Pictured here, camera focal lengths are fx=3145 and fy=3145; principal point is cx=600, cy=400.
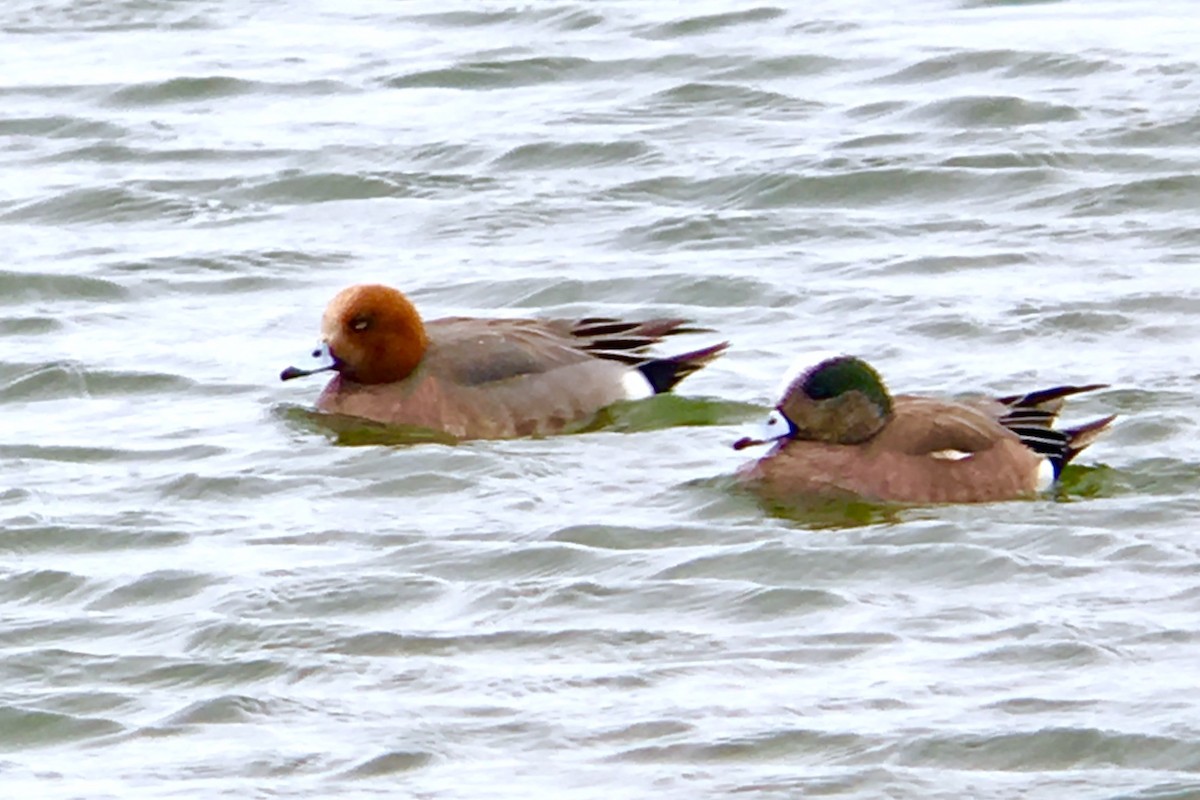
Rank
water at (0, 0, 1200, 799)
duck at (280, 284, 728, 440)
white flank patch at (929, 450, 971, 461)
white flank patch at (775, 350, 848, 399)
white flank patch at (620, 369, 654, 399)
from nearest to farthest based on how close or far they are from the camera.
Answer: water at (0, 0, 1200, 799), white flank patch at (929, 450, 971, 461), white flank patch at (775, 350, 848, 399), duck at (280, 284, 728, 440), white flank patch at (620, 369, 654, 399)

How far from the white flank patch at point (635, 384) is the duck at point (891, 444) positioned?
1.15 m

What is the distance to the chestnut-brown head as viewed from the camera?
10977 millimetres

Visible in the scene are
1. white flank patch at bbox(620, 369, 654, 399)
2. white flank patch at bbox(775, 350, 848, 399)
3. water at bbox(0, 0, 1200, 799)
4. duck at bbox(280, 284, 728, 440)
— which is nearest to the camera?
water at bbox(0, 0, 1200, 799)

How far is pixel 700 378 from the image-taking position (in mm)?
11477

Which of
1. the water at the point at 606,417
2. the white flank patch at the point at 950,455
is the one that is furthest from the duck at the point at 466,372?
the white flank patch at the point at 950,455

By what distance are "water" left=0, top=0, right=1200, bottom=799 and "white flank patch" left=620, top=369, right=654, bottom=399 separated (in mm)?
92

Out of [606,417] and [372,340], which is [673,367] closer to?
[606,417]

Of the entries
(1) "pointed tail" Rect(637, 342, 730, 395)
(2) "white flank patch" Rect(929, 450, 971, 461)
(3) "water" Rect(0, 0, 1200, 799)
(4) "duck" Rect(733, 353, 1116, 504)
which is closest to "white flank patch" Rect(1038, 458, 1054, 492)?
(4) "duck" Rect(733, 353, 1116, 504)

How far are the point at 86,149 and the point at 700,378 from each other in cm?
513

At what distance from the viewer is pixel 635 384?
11.1 meters

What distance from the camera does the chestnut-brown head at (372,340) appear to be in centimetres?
1098

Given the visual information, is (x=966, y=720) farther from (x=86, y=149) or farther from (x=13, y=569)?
(x=86, y=149)

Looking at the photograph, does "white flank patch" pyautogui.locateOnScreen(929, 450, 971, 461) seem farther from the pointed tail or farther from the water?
the pointed tail

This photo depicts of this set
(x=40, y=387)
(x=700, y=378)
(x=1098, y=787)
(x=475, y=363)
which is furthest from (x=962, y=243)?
(x=1098, y=787)
